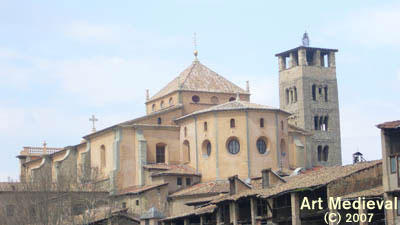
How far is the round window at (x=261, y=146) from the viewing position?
74.6 m

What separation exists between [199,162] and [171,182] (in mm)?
3272

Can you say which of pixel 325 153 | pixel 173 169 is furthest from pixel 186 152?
pixel 325 153

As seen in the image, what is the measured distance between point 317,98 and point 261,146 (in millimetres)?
36890

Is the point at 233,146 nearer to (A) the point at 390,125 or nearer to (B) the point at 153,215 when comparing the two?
(B) the point at 153,215

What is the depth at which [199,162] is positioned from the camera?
7575cm

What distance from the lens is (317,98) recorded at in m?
110

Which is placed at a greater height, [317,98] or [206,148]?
[317,98]

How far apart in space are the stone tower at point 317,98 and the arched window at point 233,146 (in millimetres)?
34803

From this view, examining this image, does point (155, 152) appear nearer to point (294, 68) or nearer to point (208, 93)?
point (208, 93)

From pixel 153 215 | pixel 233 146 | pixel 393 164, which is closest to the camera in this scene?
pixel 393 164

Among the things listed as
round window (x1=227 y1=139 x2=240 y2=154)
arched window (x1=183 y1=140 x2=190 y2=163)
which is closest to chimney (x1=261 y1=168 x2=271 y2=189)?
round window (x1=227 y1=139 x2=240 y2=154)

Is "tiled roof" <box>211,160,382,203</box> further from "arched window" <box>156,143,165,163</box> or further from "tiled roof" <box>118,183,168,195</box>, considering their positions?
"arched window" <box>156,143,165,163</box>

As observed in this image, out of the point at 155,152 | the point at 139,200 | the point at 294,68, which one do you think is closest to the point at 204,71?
the point at 155,152

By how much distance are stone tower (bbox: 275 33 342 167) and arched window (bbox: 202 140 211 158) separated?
3421 cm
